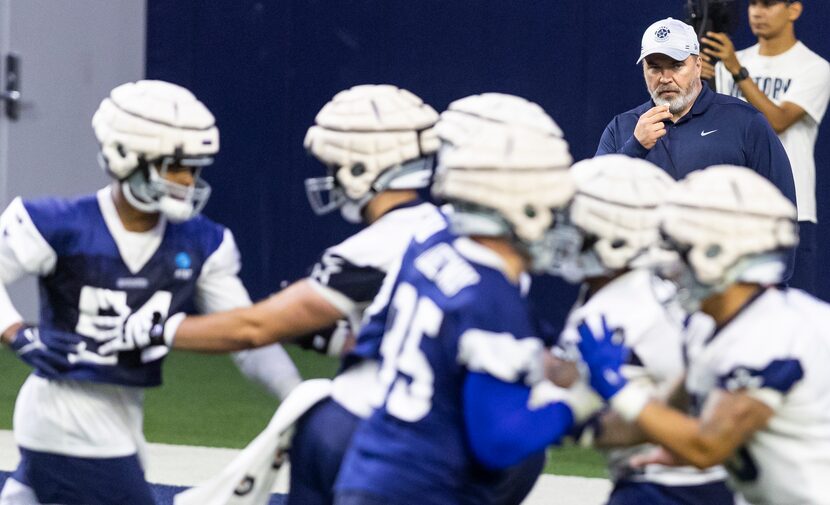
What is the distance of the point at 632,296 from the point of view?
361cm

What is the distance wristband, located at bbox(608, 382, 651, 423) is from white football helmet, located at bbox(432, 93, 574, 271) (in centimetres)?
31

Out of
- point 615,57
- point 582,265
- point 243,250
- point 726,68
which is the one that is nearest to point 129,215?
point 582,265

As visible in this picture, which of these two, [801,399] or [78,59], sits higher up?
[801,399]

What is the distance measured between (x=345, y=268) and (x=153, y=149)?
24.9 inches

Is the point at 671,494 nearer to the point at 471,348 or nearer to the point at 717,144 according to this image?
the point at 471,348

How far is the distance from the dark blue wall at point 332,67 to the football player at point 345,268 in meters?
6.08

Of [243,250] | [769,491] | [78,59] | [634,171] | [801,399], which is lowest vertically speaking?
[243,250]

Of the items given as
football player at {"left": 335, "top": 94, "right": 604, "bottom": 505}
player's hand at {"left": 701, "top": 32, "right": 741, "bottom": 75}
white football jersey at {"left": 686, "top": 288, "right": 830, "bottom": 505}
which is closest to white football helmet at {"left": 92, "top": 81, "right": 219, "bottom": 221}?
football player at {"left": 335, "top": 94, "right": 604, "bottom": 505}

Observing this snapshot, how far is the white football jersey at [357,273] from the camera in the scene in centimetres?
365

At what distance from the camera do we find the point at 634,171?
3.80 m

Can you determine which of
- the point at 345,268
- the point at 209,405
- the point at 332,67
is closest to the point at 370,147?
the point at 345,268

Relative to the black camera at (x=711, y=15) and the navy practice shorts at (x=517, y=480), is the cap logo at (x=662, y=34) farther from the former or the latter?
the navy practice shorts at (x=517, y=480)

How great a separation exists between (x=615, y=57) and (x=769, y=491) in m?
6.93

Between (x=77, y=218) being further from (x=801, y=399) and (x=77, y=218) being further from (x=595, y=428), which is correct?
(x=801, y=399)
